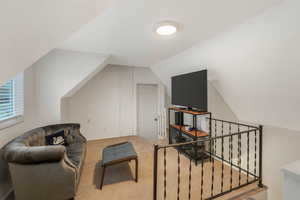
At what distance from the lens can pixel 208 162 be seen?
302 centimetres

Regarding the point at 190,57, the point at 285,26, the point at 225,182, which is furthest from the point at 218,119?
the point at 285,26

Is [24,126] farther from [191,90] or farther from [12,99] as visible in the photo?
[191,90]

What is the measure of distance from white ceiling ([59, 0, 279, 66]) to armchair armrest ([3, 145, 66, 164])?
1.68m

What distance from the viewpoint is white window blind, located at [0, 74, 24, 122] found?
2143mm

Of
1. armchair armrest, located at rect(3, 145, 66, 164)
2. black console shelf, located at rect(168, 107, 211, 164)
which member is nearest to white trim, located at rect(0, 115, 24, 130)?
armchair armrest, located at rect(3, 145, 66, 164)

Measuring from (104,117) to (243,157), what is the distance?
3892mm

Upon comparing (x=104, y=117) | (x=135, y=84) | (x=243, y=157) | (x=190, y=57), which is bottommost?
(x=243, y=157)

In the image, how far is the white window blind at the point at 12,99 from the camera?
2.14 meters

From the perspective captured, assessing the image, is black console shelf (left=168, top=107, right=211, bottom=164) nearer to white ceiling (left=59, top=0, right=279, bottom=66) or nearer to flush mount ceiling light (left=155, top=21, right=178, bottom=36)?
white ceiling (left=59, top=0, right=279, bottom=66)

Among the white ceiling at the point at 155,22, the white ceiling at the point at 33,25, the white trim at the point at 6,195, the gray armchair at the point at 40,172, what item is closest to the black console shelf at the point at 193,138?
the white ceiling at the point at 155,22

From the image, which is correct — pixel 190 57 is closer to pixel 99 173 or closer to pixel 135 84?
pixel 135 84

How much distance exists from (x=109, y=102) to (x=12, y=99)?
2.43 m

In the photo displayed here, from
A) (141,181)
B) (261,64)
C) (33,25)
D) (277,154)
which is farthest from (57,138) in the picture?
(277,154)

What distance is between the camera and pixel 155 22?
176 cm
